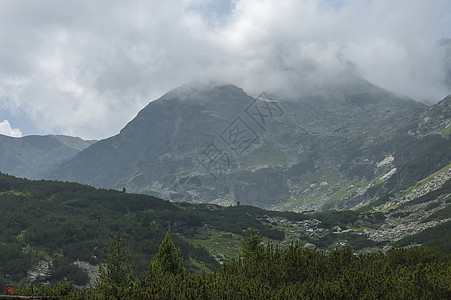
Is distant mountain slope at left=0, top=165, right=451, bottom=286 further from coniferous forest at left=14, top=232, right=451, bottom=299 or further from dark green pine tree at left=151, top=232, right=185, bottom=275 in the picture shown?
coniferous forest at left=14, top=232, right=451, bottom=299

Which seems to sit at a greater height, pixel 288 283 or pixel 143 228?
pixel 143 228

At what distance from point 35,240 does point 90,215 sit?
13.0 meters

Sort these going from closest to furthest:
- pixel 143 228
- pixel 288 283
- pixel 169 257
→ 1. pixel 288 283
2. pixel 169 257
3. pixel 143 228

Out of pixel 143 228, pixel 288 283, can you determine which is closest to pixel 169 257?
pixel 288 283

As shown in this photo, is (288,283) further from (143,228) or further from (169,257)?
(143,228)

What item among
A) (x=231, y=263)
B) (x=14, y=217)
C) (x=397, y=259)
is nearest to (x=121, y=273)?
(x=231, y=263)

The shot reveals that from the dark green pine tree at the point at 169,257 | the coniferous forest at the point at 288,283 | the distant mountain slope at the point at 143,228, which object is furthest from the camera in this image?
the distant mountain slope at the point at 143,228

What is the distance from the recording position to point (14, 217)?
1706 inches

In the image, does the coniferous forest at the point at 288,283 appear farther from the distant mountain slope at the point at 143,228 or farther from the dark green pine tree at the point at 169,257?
the distant mountain slope at the point at 143,228

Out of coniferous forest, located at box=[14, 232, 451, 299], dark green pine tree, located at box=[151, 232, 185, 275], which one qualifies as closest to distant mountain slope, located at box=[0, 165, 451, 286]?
dark green pine tree, located at box=[151, 232, 185, 275]

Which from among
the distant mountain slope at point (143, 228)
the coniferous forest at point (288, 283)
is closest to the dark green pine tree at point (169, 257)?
the coniferous forest at point (288, 283)

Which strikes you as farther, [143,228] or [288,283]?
[143,228]

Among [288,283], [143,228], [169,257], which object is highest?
[143,228]

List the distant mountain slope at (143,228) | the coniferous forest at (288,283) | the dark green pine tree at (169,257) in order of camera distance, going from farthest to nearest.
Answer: the distant mountain slope at (143,228) < the dark green pine tree at (169,257) < the coniferous forest at (288,283)
